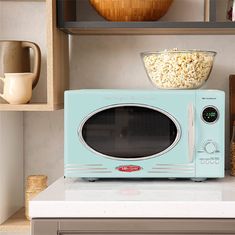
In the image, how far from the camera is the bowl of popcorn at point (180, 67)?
2.00m

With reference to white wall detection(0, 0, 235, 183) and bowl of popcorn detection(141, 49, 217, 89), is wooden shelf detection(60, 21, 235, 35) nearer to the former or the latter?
bowl of popcorn detection(141, 49, 217, 89)

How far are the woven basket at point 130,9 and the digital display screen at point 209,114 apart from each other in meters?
0.42

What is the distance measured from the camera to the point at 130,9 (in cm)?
207

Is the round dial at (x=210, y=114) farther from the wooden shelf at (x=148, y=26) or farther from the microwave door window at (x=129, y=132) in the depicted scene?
the wooden shelf at (x=148, y=26)

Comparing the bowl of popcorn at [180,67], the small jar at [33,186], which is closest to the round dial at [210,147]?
the bowl of popcorn at [180,67]

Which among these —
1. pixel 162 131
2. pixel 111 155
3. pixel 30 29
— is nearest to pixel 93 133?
pixel 111 155

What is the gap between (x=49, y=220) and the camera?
66.6 inches

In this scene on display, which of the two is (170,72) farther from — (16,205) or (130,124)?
(16,205)

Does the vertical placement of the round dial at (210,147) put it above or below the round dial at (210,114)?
below

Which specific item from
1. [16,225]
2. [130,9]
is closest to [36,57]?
[130,9]

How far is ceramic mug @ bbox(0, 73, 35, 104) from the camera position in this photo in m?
2.03

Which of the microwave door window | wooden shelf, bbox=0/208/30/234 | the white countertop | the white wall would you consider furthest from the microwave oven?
the white wall

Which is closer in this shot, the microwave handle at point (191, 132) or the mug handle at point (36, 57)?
the microwave handle at point (191, 132)

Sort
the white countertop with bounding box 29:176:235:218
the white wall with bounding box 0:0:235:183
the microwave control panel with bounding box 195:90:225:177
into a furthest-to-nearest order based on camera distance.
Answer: the white wall with bounding box 0:0:235:183, the microwave control panel with bounding box 195:90:225:177, the white countertop with bounding box 29:176:235:218
